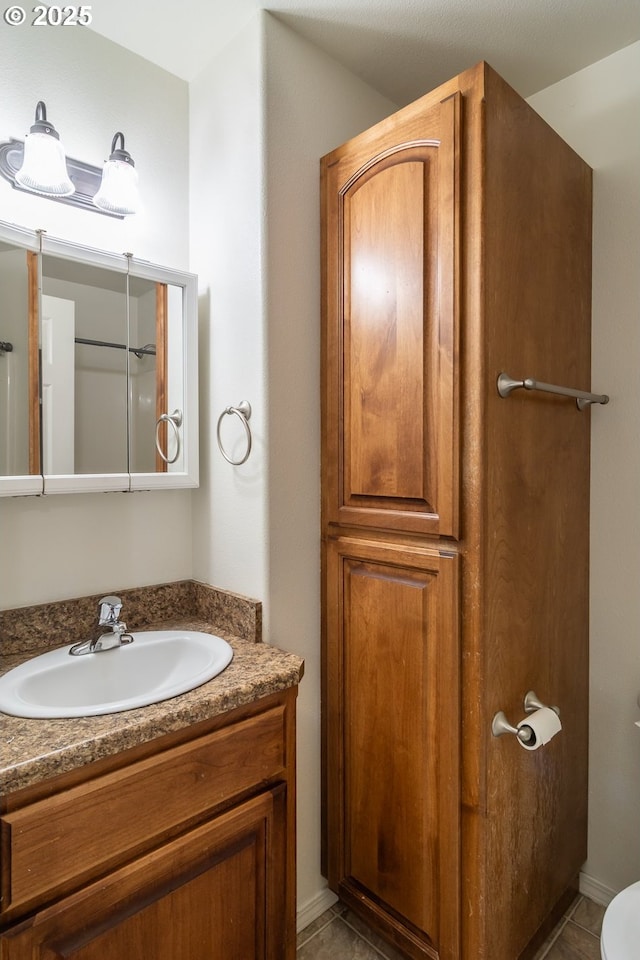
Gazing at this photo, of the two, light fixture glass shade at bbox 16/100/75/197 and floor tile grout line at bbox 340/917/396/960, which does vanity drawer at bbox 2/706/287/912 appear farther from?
light fixture glass shade at bbox 16/100/75/197

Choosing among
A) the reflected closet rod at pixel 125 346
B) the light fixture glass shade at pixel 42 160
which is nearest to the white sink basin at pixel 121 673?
the reflected closet rod at pixel 125 346

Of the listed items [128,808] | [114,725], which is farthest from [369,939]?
[114,725]

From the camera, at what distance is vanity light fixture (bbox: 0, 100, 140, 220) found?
1.31m

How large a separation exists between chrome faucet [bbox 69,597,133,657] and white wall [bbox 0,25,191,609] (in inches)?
6.0

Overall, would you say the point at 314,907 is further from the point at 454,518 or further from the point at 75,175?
the point at 75,175

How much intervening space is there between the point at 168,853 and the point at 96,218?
1.56m

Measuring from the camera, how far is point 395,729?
4.62 ft

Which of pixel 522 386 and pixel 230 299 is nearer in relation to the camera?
pixel 522 386

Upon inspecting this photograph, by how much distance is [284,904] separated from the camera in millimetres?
1259

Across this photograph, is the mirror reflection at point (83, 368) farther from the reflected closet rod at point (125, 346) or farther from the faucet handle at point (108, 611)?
the faucet handle at point (108, 611)

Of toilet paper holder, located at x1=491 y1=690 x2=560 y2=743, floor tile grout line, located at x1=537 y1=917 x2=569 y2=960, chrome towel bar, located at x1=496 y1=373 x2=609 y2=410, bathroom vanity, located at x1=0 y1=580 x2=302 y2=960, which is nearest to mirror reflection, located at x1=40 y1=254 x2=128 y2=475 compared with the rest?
bathroom vanity, located at x1=0 y1=580 x2=302 y2=960

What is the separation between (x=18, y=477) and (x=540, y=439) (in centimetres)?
132

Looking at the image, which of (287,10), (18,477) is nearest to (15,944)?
(18,477)

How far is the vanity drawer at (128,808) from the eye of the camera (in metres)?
0.88
